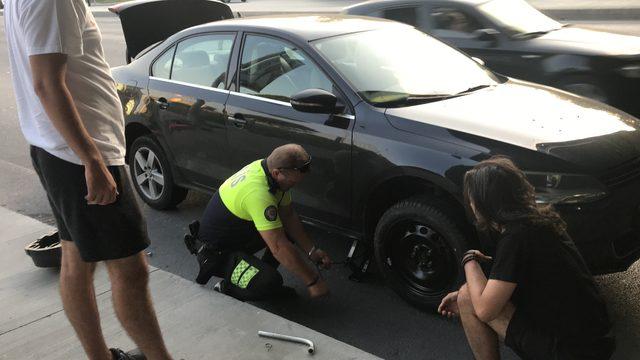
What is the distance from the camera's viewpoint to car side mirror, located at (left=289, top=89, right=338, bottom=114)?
11.7 feet

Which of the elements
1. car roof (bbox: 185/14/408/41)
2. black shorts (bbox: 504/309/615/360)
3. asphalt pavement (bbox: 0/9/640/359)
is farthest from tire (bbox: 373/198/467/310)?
car roof (bbox: 185/14/408/41)

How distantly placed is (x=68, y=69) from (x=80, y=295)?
93 centimetres

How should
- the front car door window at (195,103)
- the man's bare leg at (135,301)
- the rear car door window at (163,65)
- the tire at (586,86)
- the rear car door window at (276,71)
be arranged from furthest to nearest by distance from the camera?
1. the tire at (586,86)
2. the rear car door window at (163,65)
3. the front car door window at (195,103)
4. the rear car door window at (276,71)
5. the man's bare leg at (135,301)

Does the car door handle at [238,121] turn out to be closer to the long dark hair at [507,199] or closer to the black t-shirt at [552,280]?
the long dark hair at [507,199]

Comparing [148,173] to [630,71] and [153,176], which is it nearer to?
[153,176]

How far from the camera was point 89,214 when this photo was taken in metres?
2.27

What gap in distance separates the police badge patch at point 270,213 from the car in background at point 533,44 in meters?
3.74

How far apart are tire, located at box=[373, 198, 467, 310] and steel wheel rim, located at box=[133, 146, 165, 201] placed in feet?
7.39

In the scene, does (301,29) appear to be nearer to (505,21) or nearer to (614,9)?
(505,21)

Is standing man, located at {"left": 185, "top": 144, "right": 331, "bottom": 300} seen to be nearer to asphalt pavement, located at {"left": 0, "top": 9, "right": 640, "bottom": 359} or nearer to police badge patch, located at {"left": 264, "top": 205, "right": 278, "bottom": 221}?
police badge patch, located at {"left": 264, "top": 205, "right": 278, "bottom": 221}

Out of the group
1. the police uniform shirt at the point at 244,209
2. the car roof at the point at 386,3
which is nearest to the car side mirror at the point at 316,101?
the police uniform shirt at the point at 244,209

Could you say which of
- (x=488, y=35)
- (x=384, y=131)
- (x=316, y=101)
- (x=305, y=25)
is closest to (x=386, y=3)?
(x=488, y=35)

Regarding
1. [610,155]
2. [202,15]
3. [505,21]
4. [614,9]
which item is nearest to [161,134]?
[202,15]

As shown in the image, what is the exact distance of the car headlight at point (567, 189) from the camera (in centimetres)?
290
